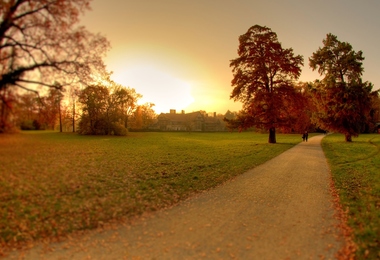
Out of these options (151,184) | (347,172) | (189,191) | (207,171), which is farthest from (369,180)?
(151,184)

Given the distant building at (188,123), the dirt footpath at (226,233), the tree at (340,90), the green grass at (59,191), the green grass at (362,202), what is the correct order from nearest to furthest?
the dirt footpath at (226,233)
the green grass at (362,202)
the green grass at (59,191)
the tree at (340,90)
the distant building at (188,123)

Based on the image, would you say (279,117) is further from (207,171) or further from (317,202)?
(317,202)

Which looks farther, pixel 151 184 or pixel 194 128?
pixel 194 128

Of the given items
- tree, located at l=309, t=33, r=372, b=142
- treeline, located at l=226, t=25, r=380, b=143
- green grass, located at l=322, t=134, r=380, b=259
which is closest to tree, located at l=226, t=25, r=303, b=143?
treeline, located at l=226, t=25, r=380, b=143

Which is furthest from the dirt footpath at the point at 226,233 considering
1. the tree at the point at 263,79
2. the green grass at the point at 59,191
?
the tree at the point at 263,79

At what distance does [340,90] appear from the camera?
1249 inches

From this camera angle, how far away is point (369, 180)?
10922mm

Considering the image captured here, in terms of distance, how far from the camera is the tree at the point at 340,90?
31188 millimetres

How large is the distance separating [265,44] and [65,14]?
2609cm

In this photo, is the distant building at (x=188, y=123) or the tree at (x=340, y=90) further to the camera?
the distant building at (x=188, y=123)

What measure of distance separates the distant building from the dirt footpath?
89092 millimetres

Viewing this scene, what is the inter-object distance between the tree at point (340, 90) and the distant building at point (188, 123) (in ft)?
217

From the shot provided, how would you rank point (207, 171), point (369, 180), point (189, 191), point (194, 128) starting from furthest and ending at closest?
point (194, 128) → point (207, 171) → point (369, 180) → point (189, 191)

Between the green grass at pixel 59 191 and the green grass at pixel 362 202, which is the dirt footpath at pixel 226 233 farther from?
the green grass at pixel 59 191
